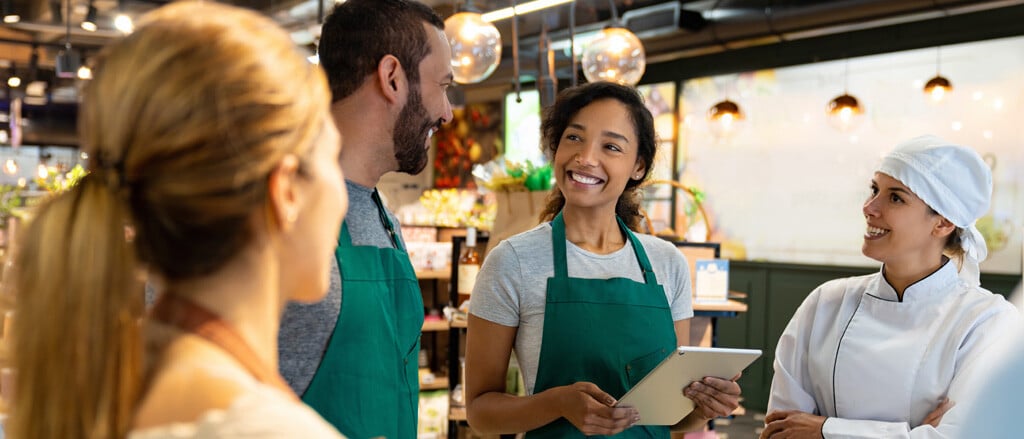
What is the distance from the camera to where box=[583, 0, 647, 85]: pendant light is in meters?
4.50

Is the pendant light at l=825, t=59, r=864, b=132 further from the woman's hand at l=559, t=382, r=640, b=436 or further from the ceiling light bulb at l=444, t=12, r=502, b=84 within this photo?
the woman's hand at l=559, t=382, r=640, b=436

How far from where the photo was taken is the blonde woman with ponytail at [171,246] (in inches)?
28.3

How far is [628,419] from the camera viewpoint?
1.76m

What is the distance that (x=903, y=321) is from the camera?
2158 millimetres

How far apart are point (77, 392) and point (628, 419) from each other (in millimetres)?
1218

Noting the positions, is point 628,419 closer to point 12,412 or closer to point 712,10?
point 12,412

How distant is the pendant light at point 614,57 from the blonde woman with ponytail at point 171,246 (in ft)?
12.6

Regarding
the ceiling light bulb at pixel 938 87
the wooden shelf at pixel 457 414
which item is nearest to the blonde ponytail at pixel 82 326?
the wooden shelf at pixel 457 414

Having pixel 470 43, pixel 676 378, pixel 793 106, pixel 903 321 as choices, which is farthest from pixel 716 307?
pixel 793 106

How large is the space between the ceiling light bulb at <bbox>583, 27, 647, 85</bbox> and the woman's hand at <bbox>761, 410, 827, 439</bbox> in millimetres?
2580

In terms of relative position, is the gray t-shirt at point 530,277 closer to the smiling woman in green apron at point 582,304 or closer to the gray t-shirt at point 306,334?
the smiling woman in green apron at point 582,304

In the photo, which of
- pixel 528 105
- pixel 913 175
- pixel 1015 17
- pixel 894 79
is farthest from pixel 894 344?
pixel 528 105

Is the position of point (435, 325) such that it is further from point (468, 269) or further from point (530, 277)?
point (530, 277)

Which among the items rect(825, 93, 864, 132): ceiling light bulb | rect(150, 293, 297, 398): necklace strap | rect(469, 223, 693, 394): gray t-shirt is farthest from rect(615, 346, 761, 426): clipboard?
rect(825, 93, 864, 132): ceiling light bulb
